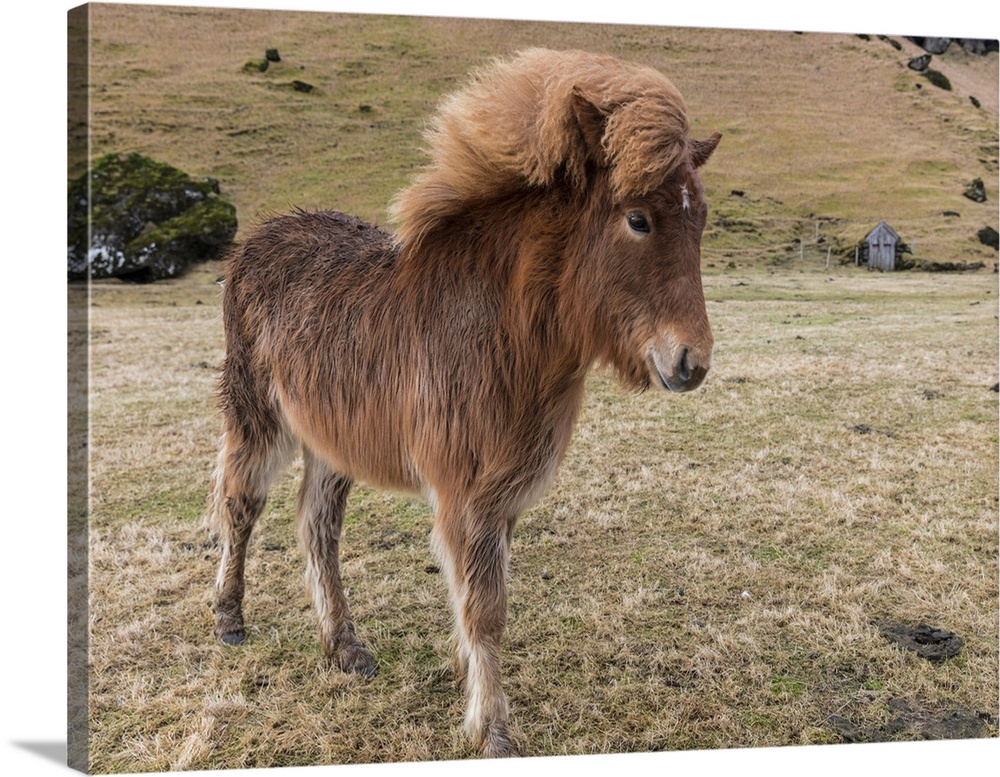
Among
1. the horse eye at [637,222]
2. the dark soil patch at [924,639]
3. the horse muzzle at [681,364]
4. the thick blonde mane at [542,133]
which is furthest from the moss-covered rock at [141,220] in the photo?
the dark soil patch at [924,639]

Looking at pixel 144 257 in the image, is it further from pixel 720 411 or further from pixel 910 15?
pixel 910 15

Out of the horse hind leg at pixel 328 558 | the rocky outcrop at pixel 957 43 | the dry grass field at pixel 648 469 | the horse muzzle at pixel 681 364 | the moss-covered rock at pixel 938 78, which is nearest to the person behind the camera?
the horse muzzle at pixel 681 364

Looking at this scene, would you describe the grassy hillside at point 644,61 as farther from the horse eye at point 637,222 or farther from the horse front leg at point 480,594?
the horse front leg at point 480,594

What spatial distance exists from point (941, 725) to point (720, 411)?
213cm

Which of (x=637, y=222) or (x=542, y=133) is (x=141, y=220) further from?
(x=637, y=222)

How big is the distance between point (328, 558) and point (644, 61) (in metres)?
2.66

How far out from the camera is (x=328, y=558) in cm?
356

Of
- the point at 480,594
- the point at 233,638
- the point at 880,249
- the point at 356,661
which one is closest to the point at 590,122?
the point at 480,594

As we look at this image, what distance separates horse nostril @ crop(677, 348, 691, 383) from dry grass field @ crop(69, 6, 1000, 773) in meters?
1.58

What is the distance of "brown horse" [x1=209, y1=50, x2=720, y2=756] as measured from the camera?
251cm

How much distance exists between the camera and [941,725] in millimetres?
3609

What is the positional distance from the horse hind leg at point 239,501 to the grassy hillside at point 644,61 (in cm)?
110

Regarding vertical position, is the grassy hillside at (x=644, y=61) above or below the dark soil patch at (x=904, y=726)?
above

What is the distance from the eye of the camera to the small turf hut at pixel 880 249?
552cm
